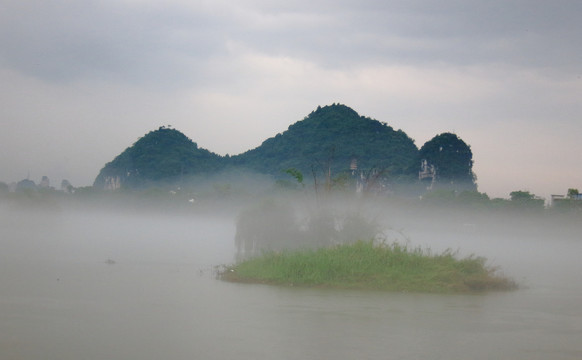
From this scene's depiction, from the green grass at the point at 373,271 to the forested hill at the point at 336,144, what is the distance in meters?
56.9

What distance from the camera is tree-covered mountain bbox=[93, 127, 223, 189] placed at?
271 feet

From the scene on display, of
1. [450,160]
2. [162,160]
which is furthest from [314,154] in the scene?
[162,160]

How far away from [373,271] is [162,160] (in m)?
72.0

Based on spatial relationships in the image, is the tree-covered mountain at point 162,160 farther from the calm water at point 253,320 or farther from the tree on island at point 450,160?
the calm water at point 253,320

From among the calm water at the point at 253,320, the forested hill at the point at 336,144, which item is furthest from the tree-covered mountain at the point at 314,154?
A: the calm water at the point at 253,320

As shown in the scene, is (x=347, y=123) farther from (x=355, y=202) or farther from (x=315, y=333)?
(x=315, y=333)

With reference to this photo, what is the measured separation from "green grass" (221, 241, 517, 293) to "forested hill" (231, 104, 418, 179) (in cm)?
5690

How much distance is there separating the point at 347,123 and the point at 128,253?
184ft

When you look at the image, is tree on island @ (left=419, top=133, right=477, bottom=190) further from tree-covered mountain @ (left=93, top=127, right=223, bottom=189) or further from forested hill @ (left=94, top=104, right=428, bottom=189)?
tree-covered mountain @ (left=93, top=127, right=223, bottom=189)

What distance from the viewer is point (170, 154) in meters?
85.4

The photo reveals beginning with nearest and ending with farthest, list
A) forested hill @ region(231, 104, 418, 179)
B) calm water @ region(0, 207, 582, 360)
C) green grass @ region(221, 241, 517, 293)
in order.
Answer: calm water @ region(0, 207, 582, 360)
green grass @ region(221, 241, 517, 293)
forested hill @ region(231, 104, 418, 179)

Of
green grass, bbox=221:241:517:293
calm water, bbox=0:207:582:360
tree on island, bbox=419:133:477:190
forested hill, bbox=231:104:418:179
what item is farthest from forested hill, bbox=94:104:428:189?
calm water, bbox=0:207:582:360

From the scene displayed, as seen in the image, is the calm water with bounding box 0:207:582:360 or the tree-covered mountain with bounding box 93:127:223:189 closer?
the calm water with bounding box 0:207:582:360

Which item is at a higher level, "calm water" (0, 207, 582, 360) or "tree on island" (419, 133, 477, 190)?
"tree on island" (419, 133, 477, 190)
